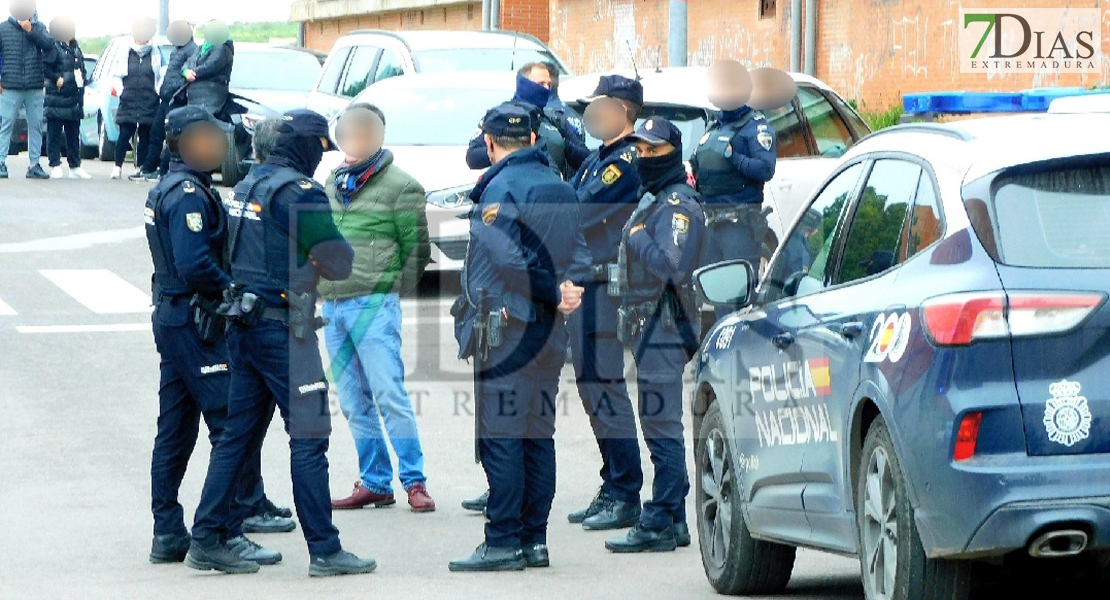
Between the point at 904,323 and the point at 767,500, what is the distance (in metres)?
1.44

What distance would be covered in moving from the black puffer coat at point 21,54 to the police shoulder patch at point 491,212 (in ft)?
57.3

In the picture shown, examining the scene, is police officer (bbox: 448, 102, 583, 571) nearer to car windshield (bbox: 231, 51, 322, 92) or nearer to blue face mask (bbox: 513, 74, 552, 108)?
blue face mask (bbox: 513, 74, 552, 108)

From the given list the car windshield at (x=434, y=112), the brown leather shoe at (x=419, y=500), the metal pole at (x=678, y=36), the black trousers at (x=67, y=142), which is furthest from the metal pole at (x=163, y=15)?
the brown leather shoe at (x=419, y=500)

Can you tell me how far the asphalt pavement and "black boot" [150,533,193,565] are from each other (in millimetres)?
70

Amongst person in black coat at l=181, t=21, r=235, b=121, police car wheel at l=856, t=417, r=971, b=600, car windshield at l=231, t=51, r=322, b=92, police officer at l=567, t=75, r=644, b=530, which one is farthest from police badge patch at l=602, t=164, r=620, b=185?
car windshield at l=231, t=51, r=322, b=92

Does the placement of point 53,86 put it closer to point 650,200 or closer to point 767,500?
point 650,200

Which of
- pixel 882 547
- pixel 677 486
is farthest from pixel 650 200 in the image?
pixel 882 547

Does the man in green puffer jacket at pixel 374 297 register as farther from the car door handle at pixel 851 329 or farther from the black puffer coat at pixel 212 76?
the black puffer coat at pixel 212 76

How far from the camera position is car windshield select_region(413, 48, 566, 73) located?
59.7 feet

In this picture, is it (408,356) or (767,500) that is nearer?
(767,500)

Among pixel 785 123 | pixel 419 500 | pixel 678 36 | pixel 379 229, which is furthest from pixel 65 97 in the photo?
pixel 419 500

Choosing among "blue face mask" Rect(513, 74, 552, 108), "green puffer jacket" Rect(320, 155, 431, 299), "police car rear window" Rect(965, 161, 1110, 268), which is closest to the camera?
"police car rear window" Rect(965, 161, 1110, 268)

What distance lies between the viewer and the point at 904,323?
5.28 meters

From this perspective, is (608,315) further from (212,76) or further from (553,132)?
(212,76)
